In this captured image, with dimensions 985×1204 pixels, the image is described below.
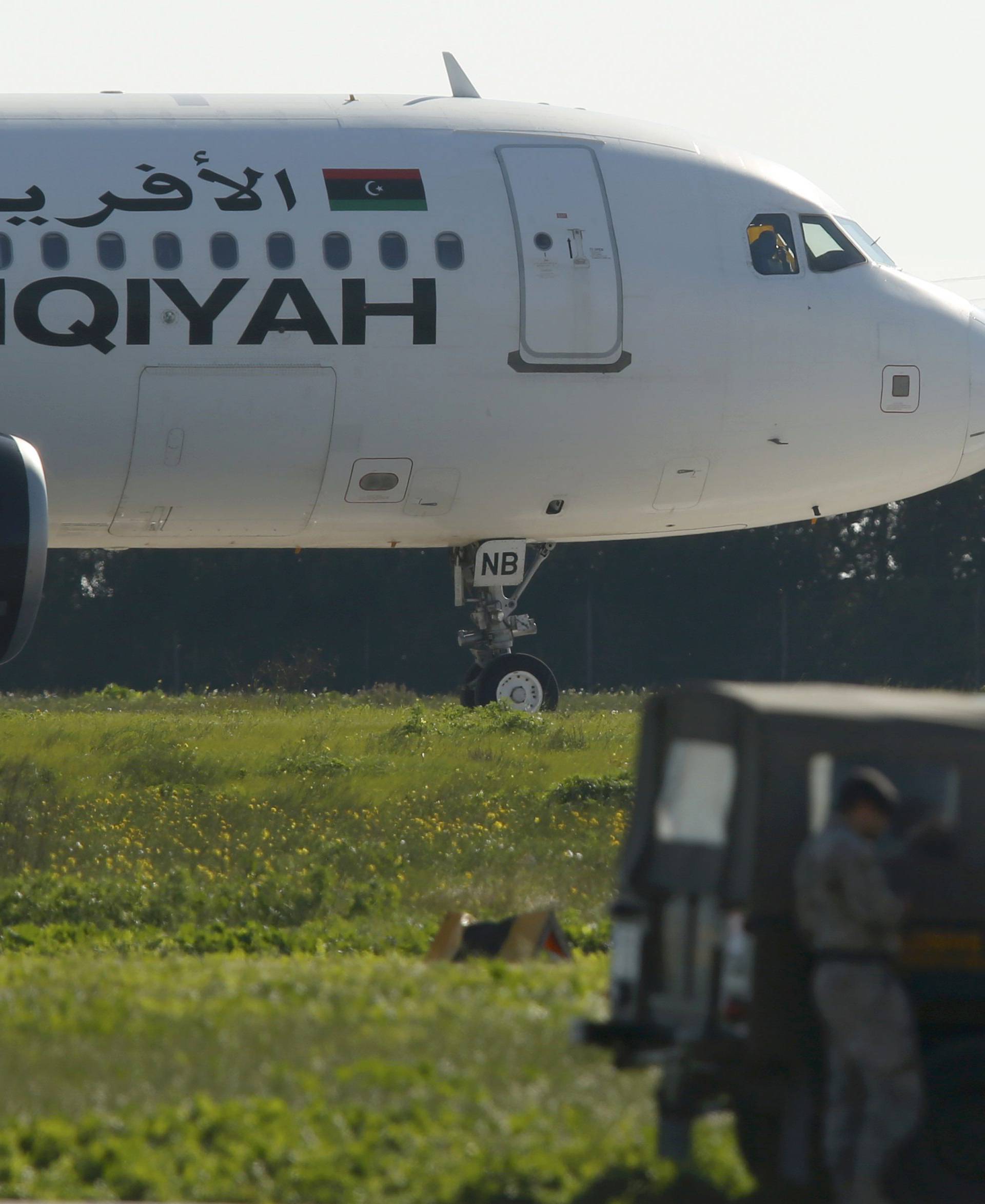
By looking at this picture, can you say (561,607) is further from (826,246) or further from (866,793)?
(866,793)

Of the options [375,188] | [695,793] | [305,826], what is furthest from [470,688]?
[695,793]

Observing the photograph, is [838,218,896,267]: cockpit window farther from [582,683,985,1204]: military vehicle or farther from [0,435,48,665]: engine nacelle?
[582,683,985,1204]: military vehicle

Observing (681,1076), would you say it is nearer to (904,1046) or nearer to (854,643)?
(904,1046)

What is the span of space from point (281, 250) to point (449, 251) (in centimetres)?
201

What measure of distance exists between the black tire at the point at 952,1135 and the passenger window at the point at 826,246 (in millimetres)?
18103

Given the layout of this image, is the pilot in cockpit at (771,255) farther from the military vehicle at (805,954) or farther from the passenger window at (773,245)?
the military vehicle at (805,954)

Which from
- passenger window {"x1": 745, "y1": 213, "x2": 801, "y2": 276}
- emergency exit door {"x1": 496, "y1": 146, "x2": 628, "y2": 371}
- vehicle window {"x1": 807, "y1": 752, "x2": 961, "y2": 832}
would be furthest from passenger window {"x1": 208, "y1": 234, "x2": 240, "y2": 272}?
vehicle window {"x1": 807, "y1": 752, "x2": 961, "y2": 832}

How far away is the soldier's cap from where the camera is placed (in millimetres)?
7461

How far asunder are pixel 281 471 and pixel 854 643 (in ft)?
151

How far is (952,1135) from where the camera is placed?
302 inches

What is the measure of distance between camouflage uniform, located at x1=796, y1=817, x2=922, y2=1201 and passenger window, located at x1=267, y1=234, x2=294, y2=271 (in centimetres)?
1615

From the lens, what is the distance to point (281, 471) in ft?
76.5

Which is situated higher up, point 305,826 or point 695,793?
point 695,793

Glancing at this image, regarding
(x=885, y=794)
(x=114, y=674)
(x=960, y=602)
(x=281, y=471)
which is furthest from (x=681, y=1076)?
(x=114, y=674)
